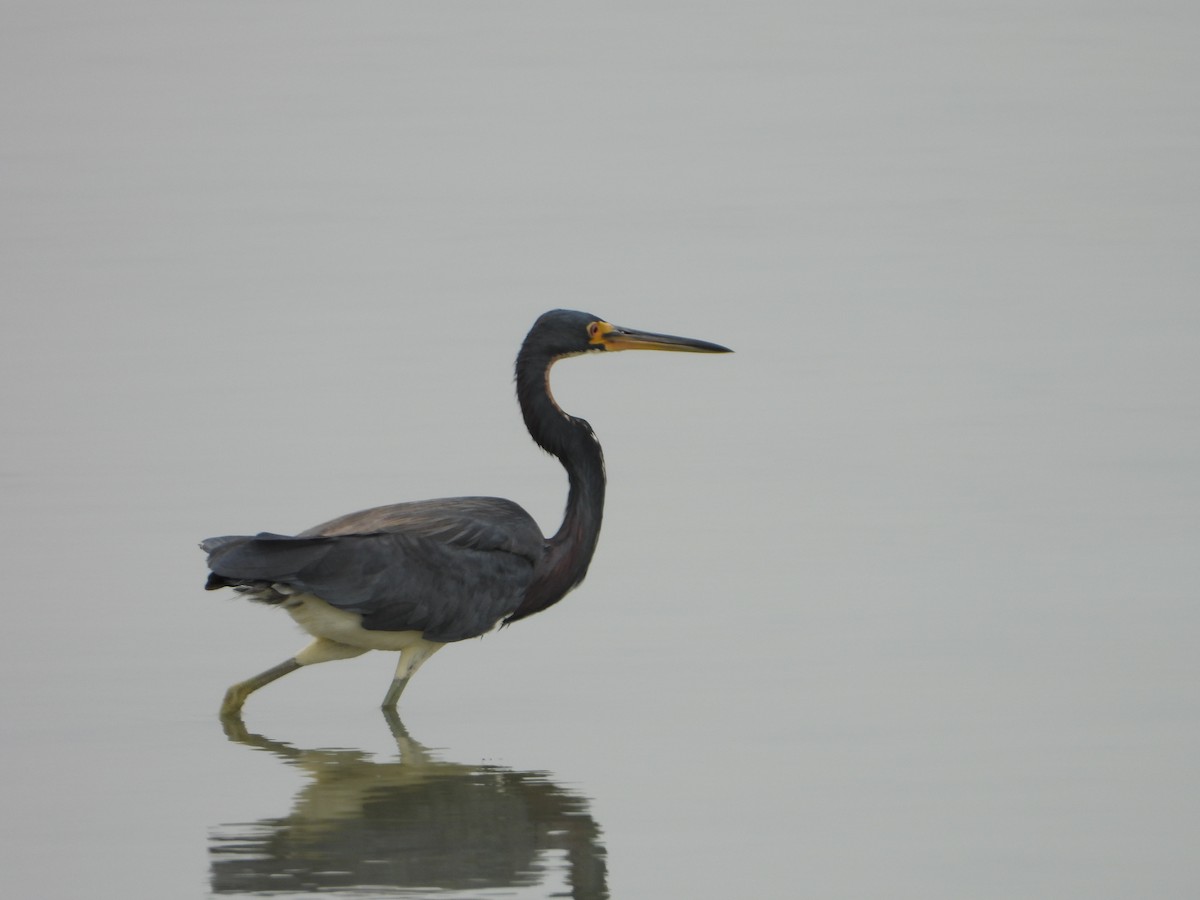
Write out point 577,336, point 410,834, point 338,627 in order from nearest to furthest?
point 410,834, point 338,627, point 577,336

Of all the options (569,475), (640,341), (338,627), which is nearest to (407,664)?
(338,627)

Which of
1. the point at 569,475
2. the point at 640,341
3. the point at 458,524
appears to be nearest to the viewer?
the point at 458,524

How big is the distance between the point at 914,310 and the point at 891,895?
31.9 ft

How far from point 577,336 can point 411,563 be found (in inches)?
63.8

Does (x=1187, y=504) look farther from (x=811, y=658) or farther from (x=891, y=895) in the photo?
(x=891, y=895)

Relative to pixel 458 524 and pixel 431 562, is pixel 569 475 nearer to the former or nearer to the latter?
pixel 458 524

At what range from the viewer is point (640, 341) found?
11086 millimetres

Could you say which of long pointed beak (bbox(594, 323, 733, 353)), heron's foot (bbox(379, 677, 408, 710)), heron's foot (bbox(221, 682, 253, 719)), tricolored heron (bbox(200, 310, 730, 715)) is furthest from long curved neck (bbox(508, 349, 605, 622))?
heron's foot (bbox(221, 682, 253, 719))

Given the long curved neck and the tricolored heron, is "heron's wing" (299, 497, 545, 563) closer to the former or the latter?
the tricolored heron

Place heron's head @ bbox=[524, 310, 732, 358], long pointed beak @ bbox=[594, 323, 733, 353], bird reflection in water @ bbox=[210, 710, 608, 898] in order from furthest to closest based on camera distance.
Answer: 1. long pointed beak @ bbox=[594, 323, 733, 353]
2. heron's head @ bbox=[524, 310, 732, 358]
3. bird reflection in water @ bbox=[210, 710, 608, 898]

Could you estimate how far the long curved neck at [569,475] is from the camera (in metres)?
10.5

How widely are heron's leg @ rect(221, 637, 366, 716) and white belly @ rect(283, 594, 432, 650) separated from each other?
0.21 ft

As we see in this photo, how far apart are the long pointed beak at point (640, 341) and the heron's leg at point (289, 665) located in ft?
6.35

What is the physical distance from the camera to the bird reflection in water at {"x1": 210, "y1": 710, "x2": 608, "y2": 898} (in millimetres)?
7555
